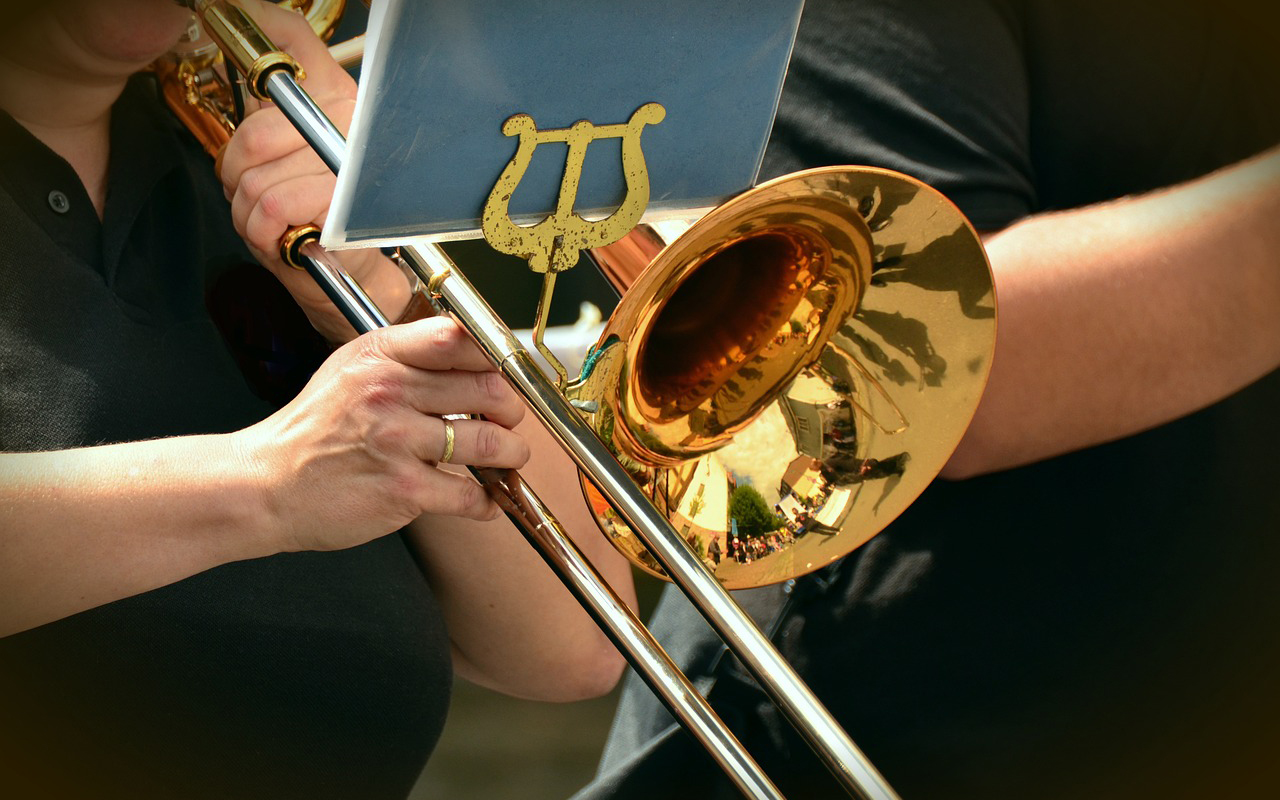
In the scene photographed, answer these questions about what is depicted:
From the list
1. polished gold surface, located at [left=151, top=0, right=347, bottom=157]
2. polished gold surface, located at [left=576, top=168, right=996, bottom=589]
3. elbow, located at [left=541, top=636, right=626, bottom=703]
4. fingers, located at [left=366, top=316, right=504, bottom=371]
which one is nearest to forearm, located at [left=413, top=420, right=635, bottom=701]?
elbow, located at [left=541, top=636, right=626, bottom=703]

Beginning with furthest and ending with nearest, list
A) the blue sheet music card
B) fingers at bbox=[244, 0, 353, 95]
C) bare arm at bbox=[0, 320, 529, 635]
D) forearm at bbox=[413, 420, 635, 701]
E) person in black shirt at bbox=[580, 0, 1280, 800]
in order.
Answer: forearm at bbox=[413, 420, 635, 701]
person in black shirt at bbox=[580, 0, 1280, 800]
fingers at bbox=[244, 0, 353, 95]
bare arm at bbox=[0, 320, 529, 635]
the blue sheet music card

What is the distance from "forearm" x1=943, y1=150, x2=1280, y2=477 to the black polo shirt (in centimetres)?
75

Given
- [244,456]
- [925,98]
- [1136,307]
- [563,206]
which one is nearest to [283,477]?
[244,456]

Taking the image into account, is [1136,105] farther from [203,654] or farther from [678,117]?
[203,654]

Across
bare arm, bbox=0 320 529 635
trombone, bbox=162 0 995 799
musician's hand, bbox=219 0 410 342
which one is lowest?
trombone, bbox=162 0 995 799

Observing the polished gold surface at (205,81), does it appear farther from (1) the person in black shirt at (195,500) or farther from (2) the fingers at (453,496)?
(2) the fingers at (453,496)

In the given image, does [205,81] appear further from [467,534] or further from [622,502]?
[622,502]

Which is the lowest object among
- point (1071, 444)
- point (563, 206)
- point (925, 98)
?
point (1071, 444)

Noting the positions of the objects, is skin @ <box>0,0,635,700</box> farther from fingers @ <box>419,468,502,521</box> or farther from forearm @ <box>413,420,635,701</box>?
forearm @ <box>413,420,635,701</box>

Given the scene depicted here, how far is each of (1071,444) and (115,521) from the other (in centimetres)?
93

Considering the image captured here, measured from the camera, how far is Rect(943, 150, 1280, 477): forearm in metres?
1.13

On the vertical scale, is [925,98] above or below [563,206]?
below

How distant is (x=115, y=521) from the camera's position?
37.8 inches

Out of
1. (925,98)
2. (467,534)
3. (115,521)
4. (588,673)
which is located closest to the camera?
(115,521)
